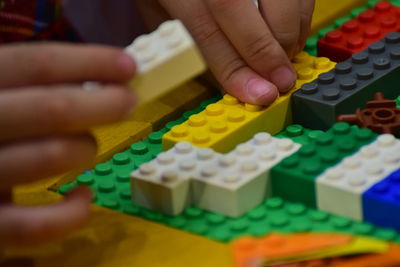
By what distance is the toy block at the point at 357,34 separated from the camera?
0.98 metres

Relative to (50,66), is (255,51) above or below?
below

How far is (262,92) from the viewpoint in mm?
859

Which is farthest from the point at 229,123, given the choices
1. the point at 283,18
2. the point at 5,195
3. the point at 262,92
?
the point at 5,195

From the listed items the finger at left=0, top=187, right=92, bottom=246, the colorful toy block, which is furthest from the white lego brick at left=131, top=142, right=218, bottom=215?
the finger at left=0, top=187, right=92, bottom=246

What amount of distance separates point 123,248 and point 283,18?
328 mm

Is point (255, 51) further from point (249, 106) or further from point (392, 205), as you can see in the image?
point (392, 205)

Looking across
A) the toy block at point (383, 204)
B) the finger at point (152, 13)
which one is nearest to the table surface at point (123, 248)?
the toy block at point (383, 204)

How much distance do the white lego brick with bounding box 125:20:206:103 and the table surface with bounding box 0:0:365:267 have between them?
0.12 metres

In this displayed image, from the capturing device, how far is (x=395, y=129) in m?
0.81

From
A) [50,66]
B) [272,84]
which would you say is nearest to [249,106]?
[272,84]

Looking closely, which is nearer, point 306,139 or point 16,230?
point 16,230

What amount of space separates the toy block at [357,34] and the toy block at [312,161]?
0.21 meters

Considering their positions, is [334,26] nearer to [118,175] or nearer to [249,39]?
[249,39]

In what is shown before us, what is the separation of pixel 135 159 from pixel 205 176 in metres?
0.12
